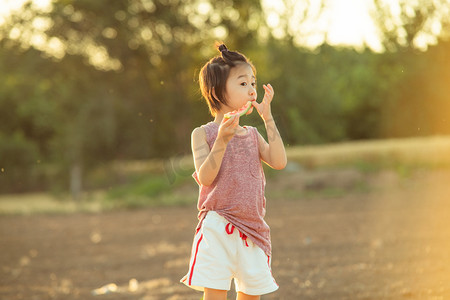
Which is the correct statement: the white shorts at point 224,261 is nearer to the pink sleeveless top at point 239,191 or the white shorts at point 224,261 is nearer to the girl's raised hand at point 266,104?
the pink sleeveless top at point 239,191

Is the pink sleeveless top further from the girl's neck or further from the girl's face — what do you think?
the girl's face

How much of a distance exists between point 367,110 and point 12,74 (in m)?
13.0

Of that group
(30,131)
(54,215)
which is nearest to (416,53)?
(54,215)

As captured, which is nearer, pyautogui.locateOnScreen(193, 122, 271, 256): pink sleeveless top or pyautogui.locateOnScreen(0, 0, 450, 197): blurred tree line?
pyautogui.locateOnScreen(193, 122, 271, 256): pink sleeveless top

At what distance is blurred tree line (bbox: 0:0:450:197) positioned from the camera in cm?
1917

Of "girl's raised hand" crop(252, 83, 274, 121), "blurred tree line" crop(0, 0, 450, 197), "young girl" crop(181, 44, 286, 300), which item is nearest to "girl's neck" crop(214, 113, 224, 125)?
"young girl" crop(181, 44, 286, 300)

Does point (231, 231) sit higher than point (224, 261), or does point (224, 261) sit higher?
point (231, 231)

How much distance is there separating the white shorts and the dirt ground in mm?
2139

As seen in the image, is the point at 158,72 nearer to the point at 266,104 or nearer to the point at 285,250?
the point at 285,250

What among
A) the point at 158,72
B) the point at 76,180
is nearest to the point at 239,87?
the point at 158,72

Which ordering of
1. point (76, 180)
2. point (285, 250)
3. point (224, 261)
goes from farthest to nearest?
point (76, 180), point (285, 250), point (224, 261)

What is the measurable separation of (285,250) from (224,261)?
4827mm

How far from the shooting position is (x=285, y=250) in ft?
24.6

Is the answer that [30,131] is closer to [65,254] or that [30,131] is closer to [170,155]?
[170,155]
